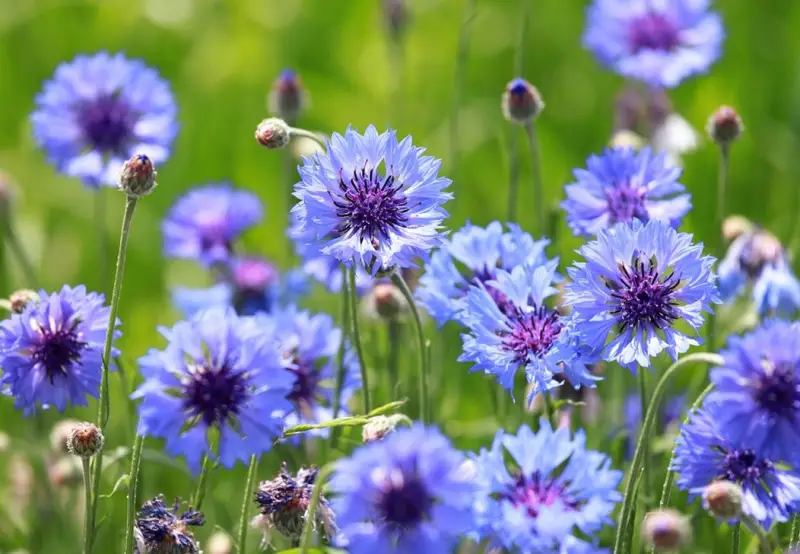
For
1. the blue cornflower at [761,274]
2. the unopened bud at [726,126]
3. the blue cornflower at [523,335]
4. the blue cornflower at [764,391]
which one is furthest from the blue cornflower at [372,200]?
the blue cornflower at [761,274]

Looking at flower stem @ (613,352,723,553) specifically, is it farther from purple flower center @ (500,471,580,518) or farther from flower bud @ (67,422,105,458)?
flower bud @ (67,422,105,458)

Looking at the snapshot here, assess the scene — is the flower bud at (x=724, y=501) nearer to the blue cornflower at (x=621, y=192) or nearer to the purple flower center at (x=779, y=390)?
the purple flower center at (x=779, y=390)

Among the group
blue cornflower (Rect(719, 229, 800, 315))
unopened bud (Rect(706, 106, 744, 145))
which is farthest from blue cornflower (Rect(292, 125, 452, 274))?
blue cornflower (Rect(719, 229, 800, 315))

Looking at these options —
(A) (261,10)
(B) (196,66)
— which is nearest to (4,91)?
(B) (196,66)

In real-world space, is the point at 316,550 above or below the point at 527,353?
below

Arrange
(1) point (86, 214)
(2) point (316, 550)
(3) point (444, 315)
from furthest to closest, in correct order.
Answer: (1) point (86, 214)
(3) point (444, 315)
(2) point (316, 550)

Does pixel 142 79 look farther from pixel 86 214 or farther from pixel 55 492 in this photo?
pixel 86 214
